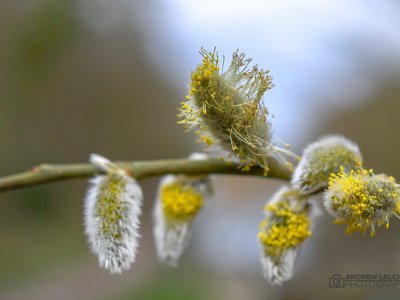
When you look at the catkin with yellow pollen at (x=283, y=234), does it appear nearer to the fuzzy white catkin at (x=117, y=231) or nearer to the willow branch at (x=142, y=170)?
the willow branch at (x=142, y=170)

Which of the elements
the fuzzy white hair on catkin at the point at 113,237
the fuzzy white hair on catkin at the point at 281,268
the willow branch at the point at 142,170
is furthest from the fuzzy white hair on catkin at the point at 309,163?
the fuzzy white hair on catkin at the point at 113,237

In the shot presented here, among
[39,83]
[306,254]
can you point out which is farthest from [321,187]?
[39,83]

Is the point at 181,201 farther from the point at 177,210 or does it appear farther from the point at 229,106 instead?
the point at 229,106

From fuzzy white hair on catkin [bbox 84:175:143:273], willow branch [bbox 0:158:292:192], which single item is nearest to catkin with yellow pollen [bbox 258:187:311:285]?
willow branch [bbox 0:158:292:192]

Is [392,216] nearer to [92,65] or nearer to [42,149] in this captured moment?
[42,149]

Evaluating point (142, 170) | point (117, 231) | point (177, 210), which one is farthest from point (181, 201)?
point (117, 231)
